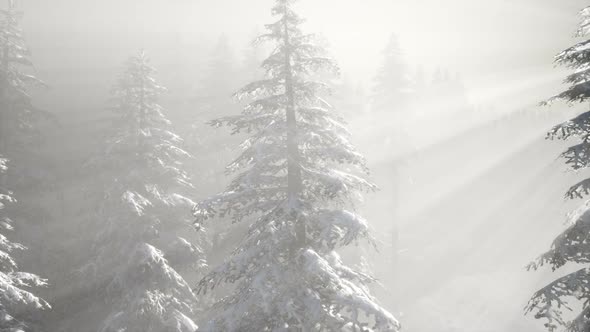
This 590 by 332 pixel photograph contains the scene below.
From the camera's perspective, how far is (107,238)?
1505 centimetres

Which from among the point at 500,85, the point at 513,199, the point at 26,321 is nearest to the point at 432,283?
the point at 513,199

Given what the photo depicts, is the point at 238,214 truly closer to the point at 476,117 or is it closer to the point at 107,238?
the point at 107,238

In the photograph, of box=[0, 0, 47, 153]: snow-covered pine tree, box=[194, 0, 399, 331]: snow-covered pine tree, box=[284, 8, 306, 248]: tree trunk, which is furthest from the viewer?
box=[0, 0, 47, 153]: snow-covered pine tree

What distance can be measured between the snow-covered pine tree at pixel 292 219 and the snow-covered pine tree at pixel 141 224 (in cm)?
531

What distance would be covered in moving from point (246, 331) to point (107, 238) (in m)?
8.88

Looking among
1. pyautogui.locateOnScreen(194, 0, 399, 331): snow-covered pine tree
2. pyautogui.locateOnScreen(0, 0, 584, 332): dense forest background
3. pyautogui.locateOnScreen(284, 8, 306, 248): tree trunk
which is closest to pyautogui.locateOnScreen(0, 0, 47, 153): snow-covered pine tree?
pyautogui.locateOnScreen(0, 0, 584, 332): dense forest background

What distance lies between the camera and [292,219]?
9.16 meters

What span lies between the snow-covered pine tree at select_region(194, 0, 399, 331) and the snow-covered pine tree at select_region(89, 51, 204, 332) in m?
5.31

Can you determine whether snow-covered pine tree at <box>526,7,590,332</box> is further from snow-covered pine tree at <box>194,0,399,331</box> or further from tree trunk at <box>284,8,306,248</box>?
tree trunk at <box>284,8,306,248</box>

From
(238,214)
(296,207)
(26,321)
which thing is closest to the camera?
(296,207)

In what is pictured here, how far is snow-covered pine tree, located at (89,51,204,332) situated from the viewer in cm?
1385

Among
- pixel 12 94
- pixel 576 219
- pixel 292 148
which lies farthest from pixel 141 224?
pixel 576 219

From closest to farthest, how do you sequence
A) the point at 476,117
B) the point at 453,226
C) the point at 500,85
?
the point at 453,226
the point at 476,117
the point at 500,85

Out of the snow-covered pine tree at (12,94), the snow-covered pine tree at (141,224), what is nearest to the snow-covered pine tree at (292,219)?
the snow-covered pine tree at (141,224)
